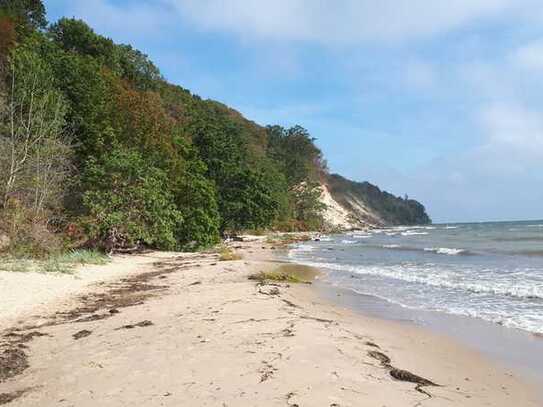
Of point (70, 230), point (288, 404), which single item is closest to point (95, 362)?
point (288, 404)

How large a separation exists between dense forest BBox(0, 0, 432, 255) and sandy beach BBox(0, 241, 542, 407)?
11.4 m

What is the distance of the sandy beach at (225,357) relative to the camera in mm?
5254

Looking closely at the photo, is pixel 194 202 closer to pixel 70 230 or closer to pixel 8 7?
pixel 70 230

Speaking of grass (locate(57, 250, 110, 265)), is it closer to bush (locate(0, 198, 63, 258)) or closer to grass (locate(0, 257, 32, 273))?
bush (locate(0, 198, 63, 258))

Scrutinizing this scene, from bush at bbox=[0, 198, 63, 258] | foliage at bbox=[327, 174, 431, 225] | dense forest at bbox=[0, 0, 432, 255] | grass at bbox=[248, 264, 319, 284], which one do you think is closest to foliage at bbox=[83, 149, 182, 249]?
dense forest at bbox=[0, 0, 432, 255]

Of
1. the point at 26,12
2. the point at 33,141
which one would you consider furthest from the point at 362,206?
the point at 33,141

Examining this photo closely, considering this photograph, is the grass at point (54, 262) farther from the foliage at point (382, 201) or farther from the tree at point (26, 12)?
the foliage at point (382, 201)

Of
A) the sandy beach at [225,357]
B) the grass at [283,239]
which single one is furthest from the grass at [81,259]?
the grass at [283,239]

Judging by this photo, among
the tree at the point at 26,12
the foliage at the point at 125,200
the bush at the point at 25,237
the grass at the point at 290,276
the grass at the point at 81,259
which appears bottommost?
the grass at the point at 290,276

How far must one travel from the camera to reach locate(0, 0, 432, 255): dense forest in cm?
2355

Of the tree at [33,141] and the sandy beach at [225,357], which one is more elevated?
the tree at [33,141]

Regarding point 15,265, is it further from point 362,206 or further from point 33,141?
point 362,206

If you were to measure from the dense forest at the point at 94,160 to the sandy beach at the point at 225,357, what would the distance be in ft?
37.3

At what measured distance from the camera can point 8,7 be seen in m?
43.3
